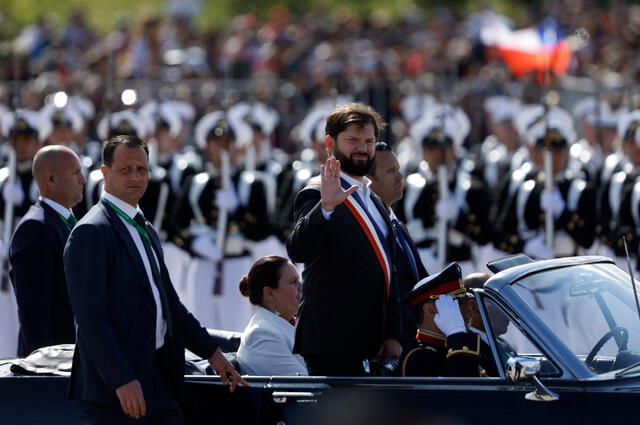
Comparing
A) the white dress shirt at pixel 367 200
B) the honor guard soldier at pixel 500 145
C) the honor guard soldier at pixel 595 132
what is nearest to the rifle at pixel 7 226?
the honor guard soldier at pixel 500 145

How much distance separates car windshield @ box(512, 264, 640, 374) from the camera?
5840mm

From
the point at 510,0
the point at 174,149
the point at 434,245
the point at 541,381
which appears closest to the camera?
the point at 541,381

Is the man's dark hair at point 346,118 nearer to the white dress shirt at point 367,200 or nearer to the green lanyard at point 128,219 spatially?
the white dress shirt at point 367,200

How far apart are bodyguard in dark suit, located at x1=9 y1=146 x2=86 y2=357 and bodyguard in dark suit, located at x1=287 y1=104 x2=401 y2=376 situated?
1341 millimetres

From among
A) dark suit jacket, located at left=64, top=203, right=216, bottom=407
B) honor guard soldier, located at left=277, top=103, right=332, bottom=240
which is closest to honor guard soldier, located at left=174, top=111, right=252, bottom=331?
honor guard soldier, located at left=277, top=103, right=332, bottom=240

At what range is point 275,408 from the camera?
595cm

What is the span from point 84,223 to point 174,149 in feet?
25.2

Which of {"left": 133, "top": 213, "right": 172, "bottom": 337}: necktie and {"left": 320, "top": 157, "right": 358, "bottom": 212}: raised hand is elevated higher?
{"left": 320, "top": 157, "right": 358, "bottom": 212}: raised hand

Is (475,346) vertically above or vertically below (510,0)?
below

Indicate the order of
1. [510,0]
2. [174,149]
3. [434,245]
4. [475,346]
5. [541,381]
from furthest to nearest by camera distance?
[510,0] → [174,149] → [434,245] → [475,346] → [541,381]

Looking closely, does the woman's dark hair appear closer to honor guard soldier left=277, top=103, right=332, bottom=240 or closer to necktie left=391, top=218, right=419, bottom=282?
necktie left=391, top=218, right=419, bottom=282

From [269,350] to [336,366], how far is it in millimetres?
477

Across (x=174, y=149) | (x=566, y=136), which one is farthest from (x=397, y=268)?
(x=174, y=149)

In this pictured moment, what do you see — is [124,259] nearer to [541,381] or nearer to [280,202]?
[541,381]
